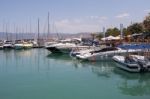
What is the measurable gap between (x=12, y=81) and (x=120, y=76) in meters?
8.47

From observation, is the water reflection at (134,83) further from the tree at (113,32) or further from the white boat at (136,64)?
the tree at (113,32)

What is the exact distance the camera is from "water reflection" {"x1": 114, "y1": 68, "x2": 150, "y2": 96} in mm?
18688

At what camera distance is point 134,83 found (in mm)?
21469

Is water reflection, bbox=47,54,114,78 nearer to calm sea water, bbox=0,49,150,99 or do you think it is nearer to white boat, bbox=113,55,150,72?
calm sea water, bbox=0,49,150,99

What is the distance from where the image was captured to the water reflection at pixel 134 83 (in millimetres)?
18688

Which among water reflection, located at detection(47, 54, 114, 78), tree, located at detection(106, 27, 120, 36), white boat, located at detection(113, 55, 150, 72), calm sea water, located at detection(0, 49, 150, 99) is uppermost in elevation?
tree, located at detection(106, 27, 120, 36)

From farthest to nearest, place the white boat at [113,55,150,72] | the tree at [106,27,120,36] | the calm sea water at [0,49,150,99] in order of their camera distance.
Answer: the tree at [106,27,120,36]
the white boat at [113,55,150,72]
the calm sea water at [0,49,150,99]

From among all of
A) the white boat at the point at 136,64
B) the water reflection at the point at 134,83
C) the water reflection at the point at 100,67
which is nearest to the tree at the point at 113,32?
the water reflection at the point at 100,67

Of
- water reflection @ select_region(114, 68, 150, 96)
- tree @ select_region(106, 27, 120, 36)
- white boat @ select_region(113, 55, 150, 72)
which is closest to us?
water reflection @ select_region(114, 68, 150, 96)

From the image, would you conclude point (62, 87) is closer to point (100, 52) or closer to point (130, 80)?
point (130, 80)

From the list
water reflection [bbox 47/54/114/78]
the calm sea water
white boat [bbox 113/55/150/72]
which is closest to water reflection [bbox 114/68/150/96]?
the calm sea water

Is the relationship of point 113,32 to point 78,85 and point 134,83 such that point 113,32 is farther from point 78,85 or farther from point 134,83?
point 78,85

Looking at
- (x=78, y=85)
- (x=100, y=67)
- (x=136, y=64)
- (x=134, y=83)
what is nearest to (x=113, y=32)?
(x=100, y=67)

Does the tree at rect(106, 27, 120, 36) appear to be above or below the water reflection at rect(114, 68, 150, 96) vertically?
above
